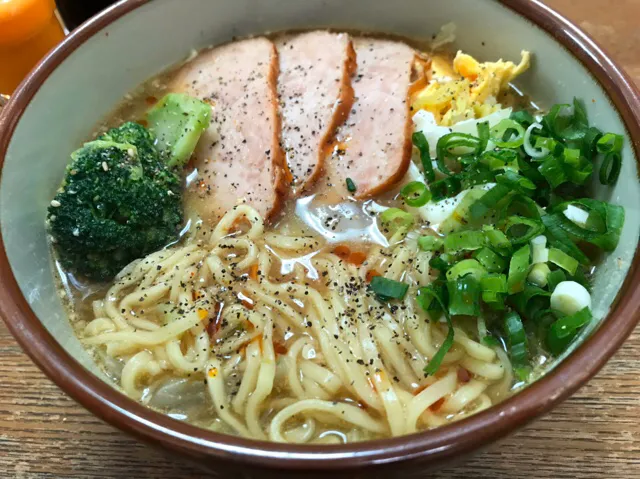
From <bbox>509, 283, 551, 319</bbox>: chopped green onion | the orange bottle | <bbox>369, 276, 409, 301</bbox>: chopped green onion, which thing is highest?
the orange bottle

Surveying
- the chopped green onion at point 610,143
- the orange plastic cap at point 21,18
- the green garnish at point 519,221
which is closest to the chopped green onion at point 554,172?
the green garnish at point 519,221

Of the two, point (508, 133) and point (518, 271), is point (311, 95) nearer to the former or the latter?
point (508, 133)

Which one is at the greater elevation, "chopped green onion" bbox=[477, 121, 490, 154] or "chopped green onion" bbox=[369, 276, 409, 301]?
"chopped green onion" bbox=[477, 121, 490, 154]

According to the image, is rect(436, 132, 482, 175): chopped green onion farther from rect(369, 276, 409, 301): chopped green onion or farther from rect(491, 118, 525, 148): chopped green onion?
rect(369, 276, 409, 301): chopped green onion

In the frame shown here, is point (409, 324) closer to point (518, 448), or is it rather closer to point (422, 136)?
point (518, 448)

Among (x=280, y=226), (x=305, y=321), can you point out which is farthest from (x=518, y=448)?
(x=280, y=226)

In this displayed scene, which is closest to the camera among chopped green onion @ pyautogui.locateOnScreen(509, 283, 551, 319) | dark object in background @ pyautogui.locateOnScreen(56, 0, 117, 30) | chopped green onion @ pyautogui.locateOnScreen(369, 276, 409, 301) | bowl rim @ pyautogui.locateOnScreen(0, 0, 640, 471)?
bowl rim @ pyautogui.locateOnScreen(0, 0, 640, 471)

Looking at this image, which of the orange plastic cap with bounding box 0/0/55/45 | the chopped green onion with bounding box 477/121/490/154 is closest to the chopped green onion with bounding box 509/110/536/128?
the chopped green onion with bounding box 477/121/490/154
